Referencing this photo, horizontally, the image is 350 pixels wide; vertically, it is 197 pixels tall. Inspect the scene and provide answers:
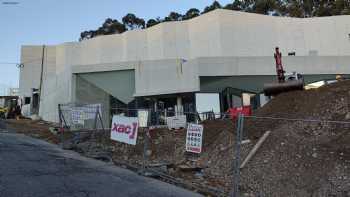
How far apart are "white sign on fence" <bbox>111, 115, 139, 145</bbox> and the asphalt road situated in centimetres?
90

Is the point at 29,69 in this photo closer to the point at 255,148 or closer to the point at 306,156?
the point at 255,148

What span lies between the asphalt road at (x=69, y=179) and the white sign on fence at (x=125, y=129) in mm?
900

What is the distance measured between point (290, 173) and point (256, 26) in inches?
1804

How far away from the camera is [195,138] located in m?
10.9

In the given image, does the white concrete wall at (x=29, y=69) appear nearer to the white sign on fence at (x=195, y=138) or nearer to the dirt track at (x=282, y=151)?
the dirt track at (x=282, y=151)

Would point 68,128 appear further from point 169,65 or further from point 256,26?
point 256,26

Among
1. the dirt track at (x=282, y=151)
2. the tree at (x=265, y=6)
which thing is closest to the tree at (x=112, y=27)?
the tree at (x=265, y=6)

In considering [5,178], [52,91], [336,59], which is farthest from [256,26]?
[5,178]

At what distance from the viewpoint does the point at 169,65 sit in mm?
37844

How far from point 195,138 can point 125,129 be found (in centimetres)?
229

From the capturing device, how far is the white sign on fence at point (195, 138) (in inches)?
421

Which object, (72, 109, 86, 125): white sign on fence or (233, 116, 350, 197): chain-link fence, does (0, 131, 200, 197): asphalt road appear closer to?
(233, 116, 350, 197): chain-link fence

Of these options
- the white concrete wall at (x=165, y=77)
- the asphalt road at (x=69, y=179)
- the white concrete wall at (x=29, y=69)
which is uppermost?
the white concrete wall at (x=29, y=69)

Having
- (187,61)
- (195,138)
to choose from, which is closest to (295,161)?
(195,138)
